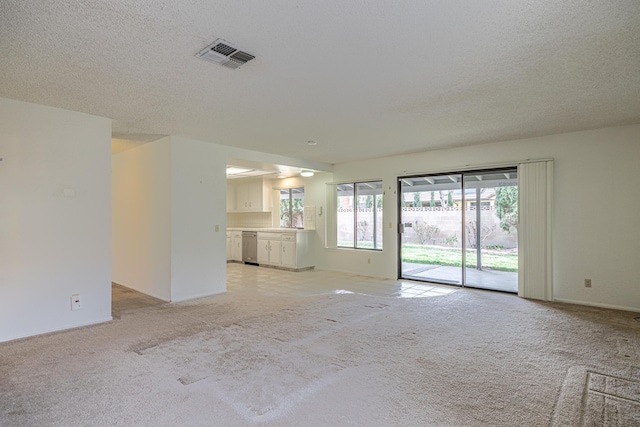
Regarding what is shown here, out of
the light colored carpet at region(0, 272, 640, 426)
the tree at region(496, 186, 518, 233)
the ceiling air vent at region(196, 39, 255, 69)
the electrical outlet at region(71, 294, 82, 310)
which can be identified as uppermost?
the ceiling air vent at region(196, 39, 255, 69)

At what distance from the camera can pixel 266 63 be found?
8.80 ft

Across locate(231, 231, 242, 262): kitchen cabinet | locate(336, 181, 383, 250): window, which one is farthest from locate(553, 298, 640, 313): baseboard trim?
locate(231, 231, 242, 262): kitchen cabinet

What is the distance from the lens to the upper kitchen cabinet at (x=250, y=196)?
9.28 metres

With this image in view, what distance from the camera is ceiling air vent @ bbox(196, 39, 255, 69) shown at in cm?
240

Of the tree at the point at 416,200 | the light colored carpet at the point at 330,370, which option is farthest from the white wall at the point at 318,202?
the light colored carpet at the point at 330,370

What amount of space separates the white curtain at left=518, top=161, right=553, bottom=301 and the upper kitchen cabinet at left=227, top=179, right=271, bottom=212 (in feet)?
20.1

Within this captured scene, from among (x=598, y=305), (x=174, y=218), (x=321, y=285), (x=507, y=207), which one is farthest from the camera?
(x=321, y=285)

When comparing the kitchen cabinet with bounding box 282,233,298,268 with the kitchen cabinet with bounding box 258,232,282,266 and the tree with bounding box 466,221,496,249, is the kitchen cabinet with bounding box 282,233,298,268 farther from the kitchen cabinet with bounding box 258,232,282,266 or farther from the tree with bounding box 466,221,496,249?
the tree with bounding box 466,221,496,249

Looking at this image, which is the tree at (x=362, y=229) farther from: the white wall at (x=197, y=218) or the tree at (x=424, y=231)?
the white wall at (x=197, y=218)

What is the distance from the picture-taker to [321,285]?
6.25 metres

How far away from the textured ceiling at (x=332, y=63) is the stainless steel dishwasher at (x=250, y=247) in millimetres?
4715

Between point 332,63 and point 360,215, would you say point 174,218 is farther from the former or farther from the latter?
point 360,215

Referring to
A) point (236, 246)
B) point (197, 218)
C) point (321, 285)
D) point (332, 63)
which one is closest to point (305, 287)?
point (321, 285)

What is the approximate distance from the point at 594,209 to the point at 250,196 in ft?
25.0
